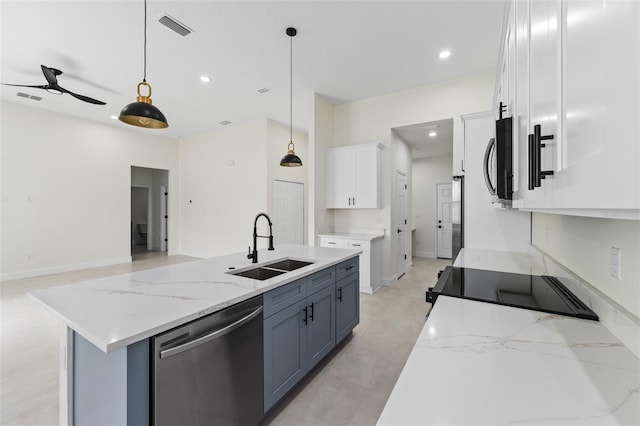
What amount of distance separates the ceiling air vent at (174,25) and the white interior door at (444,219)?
6.52 m

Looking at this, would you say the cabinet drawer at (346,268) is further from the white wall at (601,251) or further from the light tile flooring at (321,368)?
the white wall at (601,251)

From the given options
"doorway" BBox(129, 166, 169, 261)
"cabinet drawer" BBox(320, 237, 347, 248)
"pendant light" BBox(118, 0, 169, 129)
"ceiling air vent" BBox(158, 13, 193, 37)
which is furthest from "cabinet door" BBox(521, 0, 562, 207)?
"doorway" BBox(129, 166, 169, 261)

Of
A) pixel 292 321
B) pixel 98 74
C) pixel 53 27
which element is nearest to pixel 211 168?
pixel 98 74

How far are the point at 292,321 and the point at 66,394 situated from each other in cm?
115

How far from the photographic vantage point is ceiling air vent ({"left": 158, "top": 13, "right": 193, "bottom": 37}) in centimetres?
271

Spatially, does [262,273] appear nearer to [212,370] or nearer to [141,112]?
[212,370]

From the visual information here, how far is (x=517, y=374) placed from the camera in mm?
702

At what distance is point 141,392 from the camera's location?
105cm

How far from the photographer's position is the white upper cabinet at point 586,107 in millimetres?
350

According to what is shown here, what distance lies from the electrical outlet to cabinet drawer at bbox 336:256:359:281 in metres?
1.74

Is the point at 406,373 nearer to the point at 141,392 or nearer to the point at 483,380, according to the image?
the point at 483,380

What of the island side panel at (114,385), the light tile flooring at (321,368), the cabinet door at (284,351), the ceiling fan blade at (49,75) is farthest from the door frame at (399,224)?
the ceiling fan blade at (49,75)

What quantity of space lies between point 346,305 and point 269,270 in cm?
93

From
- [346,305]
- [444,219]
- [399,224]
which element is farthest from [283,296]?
[444,219]
